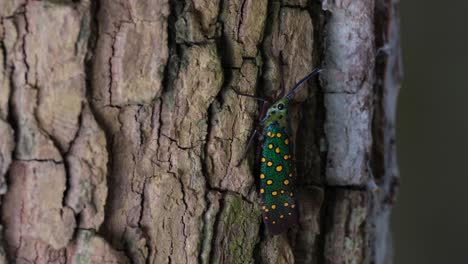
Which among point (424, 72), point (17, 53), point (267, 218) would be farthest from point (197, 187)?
point (424, 72)

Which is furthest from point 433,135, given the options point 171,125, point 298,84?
point 171,125

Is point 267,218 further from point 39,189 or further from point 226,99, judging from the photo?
point 39,189

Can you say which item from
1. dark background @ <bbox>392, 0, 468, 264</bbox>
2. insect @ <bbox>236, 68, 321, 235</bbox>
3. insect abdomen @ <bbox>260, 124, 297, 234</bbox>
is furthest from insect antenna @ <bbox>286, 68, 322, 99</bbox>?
dark background @ <bbox>392, 0, 468, 264</bbox>

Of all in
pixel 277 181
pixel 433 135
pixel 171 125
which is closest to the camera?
pixel 171 125

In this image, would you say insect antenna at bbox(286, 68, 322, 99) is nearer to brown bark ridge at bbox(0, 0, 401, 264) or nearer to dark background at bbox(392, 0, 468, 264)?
brown bark ridge at bbox(0, 0, 401, 264)

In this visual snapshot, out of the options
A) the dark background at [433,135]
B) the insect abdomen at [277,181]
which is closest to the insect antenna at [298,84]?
the insect abdomen at [277,181]

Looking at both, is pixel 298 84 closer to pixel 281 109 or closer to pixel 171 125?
pixel 281 109

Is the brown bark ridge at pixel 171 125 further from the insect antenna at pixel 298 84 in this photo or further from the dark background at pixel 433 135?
the dark background at pixel 433 135
